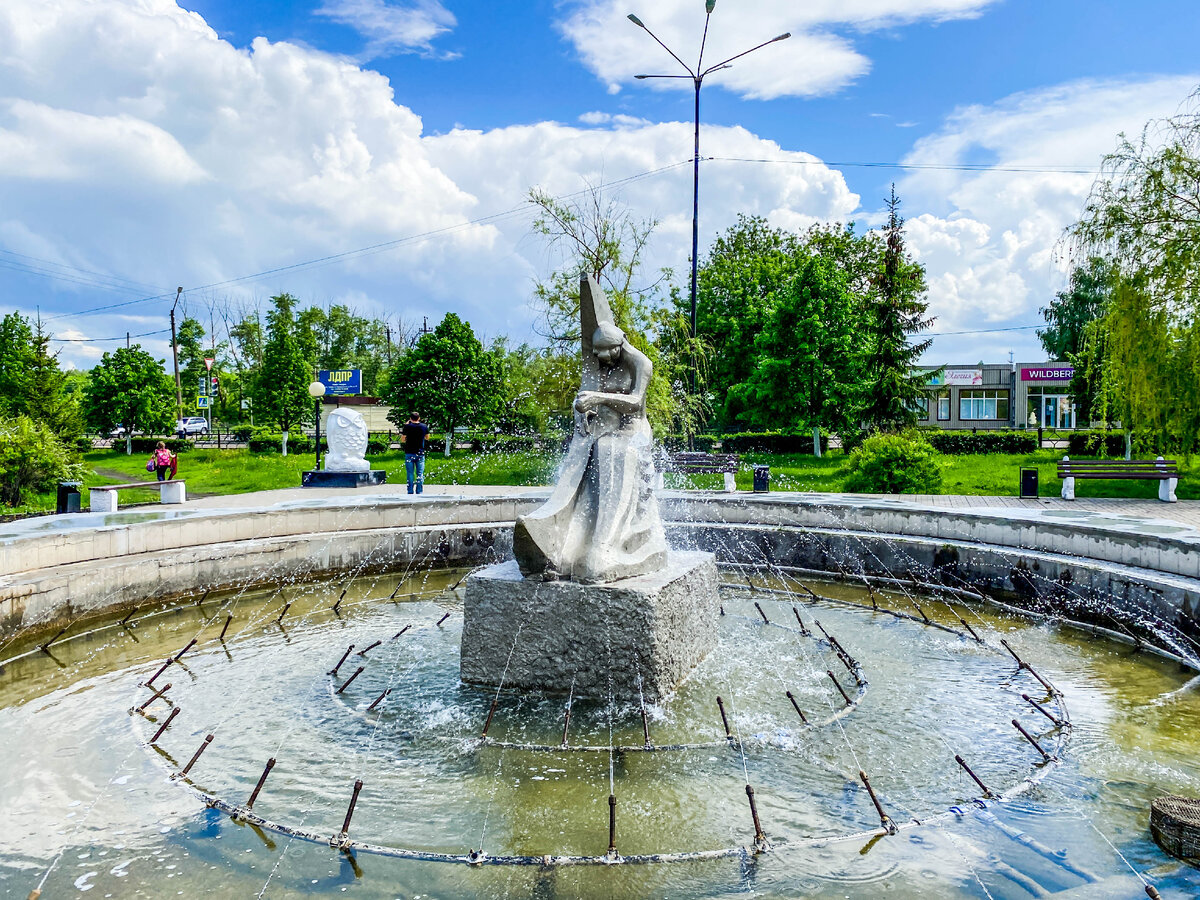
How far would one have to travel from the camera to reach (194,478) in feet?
87.3

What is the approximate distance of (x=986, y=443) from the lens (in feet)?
95.1

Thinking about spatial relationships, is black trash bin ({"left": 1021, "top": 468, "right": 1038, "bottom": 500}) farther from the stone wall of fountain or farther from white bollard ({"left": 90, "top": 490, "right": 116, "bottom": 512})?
white bollard ({"left": 90, "top": 490, "right": 116, "bottom": 512})

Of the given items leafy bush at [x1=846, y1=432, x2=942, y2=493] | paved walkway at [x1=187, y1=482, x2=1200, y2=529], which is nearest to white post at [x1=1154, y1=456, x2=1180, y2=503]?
paved walkway at [x1=187, y1=482, x2=1200, y2=529]

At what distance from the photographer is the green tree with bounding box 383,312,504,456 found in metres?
31.0

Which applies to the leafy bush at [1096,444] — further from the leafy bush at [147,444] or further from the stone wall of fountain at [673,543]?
the leafy bush at [147,444]

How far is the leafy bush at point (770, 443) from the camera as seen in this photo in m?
29.9

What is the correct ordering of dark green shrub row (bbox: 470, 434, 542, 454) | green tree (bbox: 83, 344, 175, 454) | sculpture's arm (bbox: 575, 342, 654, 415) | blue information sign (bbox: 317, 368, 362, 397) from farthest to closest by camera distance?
green tree (bbox: 83, 344, 175, 454), blue information sign (bbox: 317, 368, 362, 397), dark green shrub row (bbox: 470, 434, 542, 454), sculpture's arm (bbox: 575, 342, 654, 415)

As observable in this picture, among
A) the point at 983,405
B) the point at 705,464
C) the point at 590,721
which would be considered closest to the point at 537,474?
the point at 705,464

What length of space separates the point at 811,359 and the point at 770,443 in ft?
14.1

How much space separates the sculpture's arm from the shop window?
5087 cm

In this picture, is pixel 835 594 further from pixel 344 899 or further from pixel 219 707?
pixel 344 899

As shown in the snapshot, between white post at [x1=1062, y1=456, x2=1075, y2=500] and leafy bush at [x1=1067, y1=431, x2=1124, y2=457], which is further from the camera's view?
leafy bush at [x1=1067, y1=431, x2=1124, y2=457]

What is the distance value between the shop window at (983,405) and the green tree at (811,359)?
28.1m

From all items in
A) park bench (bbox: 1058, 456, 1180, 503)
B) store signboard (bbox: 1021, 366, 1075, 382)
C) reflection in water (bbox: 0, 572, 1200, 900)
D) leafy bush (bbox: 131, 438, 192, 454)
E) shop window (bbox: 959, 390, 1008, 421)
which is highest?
store signboard (bbox: 1021, 366, 1075, 382)
